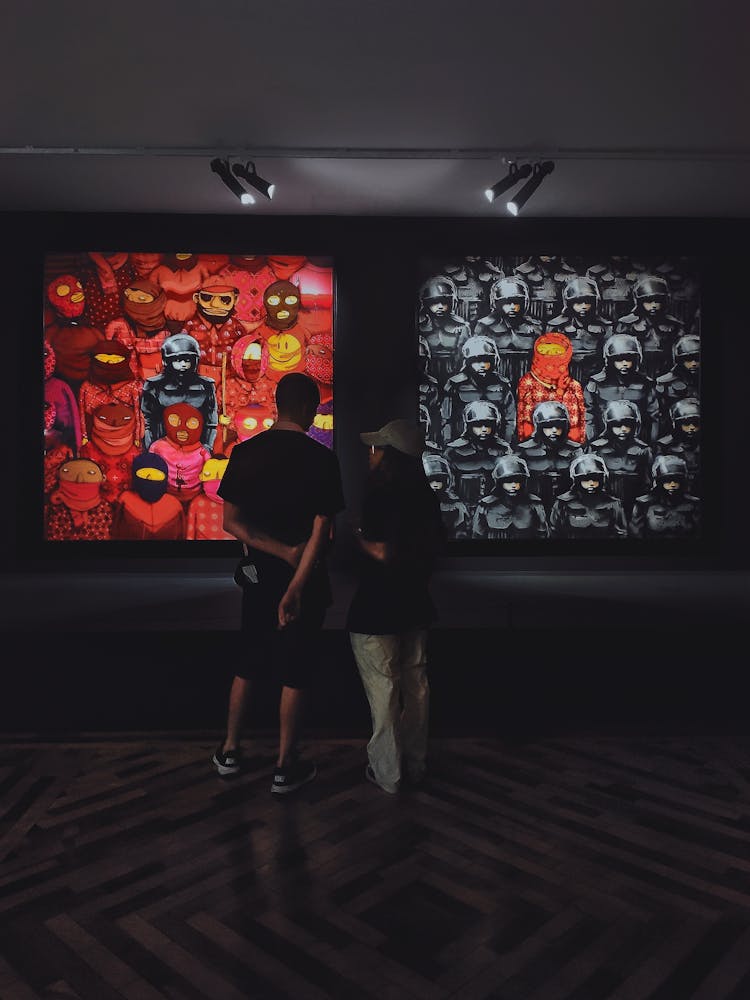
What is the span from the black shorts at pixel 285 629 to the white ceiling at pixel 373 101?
8.47 ft

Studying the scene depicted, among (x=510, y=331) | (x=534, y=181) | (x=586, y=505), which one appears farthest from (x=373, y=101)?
(x=586, y=505)

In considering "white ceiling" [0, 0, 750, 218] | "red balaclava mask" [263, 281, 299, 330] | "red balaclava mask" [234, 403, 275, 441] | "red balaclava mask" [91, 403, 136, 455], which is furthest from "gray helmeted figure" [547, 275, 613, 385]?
"red balaclava mask" [91, 403, 136, 455]

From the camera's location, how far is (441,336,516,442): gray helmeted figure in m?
5.98

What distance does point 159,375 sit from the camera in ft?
19.2

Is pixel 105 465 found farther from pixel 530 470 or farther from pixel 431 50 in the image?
pixel 431 50

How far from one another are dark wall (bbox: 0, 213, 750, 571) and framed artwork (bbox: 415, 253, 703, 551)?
127 mm

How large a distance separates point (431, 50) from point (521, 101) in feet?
2.51

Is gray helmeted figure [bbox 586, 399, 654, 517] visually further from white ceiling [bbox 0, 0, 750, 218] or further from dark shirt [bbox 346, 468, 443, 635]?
dark shirt [bbox 346, 468, 443, 635]

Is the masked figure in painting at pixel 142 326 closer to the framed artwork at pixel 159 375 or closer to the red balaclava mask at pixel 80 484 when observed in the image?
the framed artwork at pixel 159 375

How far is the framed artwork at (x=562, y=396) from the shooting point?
5.98 meters

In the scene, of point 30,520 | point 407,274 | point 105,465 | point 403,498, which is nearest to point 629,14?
point 403,498

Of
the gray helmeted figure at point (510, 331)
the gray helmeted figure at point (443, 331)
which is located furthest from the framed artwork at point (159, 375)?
the gray helmeted figure at point (510, 331)

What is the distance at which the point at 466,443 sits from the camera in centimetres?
602

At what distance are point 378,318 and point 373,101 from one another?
2062 millimetres
